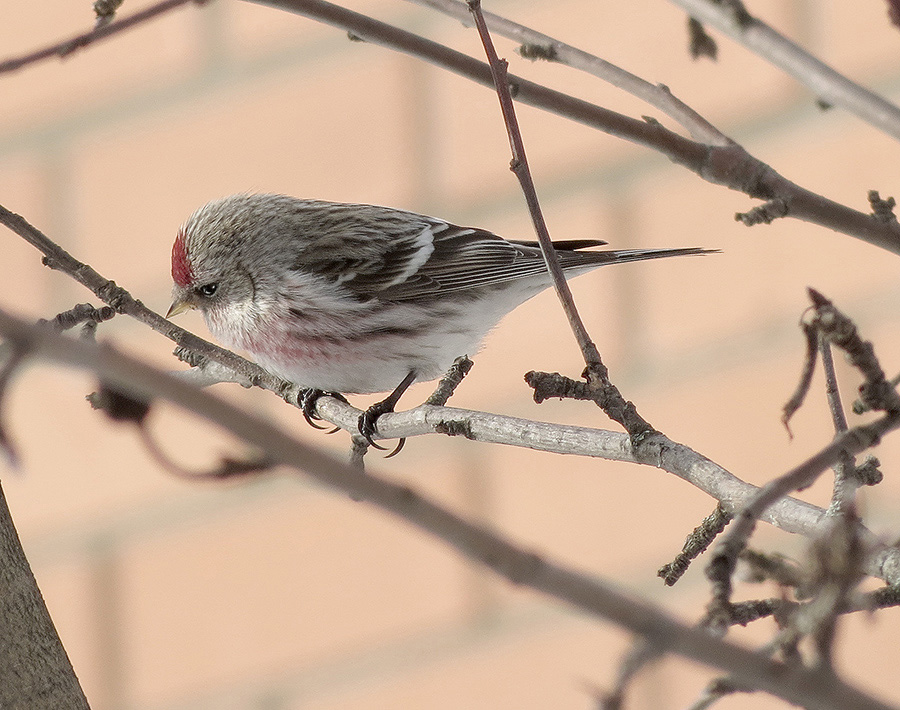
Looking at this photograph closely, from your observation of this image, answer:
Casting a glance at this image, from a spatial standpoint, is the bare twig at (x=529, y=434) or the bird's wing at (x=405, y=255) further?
the bird's wing at (x=405, y=255)

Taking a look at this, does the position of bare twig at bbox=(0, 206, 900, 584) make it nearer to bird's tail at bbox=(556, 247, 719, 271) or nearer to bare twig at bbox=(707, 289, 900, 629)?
bare twig at bbox=(707, 289, 900, 629)

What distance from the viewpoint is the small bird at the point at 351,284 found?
1.70 metres

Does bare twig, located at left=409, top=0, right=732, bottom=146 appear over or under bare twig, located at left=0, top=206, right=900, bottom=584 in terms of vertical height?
over

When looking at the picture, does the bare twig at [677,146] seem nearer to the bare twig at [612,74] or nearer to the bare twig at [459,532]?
the bare twig at [612,74]

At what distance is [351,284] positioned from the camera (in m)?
1.81

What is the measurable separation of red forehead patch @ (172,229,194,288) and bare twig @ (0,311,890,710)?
158 centimetres

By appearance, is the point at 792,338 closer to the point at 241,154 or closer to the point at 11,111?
the point at 241,154

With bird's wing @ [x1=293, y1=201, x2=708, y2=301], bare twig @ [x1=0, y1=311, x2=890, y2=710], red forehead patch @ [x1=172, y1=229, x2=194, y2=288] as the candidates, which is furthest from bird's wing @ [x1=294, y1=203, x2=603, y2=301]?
bare twig @ [x1=0, y1=311, x2=890, y2=710]

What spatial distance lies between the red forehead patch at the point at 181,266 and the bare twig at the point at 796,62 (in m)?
1.39

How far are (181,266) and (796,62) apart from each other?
142cm

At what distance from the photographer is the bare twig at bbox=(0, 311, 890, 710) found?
0.95 feet

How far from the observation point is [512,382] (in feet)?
6.87

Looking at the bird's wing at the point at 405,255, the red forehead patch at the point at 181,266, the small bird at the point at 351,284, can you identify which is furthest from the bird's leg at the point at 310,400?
the red forehead patch at the point at 181,266

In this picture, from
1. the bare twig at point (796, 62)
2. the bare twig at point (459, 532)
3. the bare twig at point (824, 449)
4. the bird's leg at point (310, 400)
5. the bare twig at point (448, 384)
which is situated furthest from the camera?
the bird's leg at point (310, 400)
